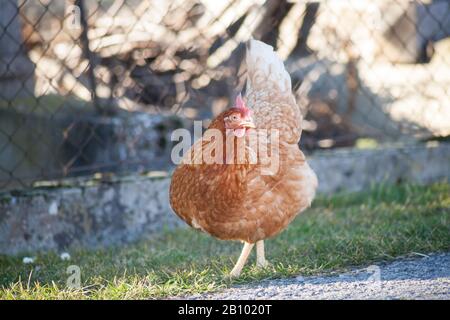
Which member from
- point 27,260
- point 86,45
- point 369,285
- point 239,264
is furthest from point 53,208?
point 369,285

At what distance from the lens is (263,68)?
4.23 meters

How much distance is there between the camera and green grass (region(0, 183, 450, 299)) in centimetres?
333

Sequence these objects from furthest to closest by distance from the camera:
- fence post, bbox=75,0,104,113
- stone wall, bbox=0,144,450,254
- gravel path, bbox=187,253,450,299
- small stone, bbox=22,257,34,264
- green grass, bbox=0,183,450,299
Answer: fence post, bbox=75,0,104,113 < stone wall, bbox=0,144,450,254 < small stone, bbox=22,257,34,264 < green grass, bbox=0,183,450,299 < gravel path, bbox=187,253,450,299

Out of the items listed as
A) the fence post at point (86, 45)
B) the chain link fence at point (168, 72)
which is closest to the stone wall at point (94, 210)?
the chain link fence at point (168, 72)

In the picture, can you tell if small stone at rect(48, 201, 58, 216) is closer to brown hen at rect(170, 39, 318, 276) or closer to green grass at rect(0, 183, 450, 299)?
green grass at rect(0, 183, 450, 299)

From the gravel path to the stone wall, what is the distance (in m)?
1.75

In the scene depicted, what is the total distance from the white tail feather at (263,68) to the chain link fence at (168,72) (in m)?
1.15

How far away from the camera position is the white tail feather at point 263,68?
4203mm

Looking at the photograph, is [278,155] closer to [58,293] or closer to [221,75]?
[58,293]

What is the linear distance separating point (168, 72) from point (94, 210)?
155 centimetres

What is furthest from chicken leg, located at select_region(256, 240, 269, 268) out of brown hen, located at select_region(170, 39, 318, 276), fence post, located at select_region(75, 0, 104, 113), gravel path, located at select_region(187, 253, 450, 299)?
fence post, located at select_region(75, 0, 104, 113)

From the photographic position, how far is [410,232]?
13.1ft

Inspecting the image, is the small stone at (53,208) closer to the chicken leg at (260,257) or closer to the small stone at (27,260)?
the small stone at (27,260)
